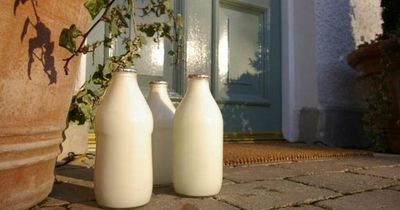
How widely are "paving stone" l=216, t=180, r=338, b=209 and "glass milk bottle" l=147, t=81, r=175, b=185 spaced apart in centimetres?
17

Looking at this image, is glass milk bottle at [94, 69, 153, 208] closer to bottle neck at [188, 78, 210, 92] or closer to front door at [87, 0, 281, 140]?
bottle neck at [188, 78, 210, 92]

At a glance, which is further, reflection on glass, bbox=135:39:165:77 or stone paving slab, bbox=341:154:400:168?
reflection on glass, bbox=135:39:165:77

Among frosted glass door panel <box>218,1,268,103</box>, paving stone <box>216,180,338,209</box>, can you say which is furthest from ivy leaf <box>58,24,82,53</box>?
frosted glass door panel <box>218,1,268,103</box>

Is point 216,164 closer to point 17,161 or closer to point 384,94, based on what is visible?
point 17,161

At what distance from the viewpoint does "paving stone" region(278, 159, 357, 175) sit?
1406 millimetres

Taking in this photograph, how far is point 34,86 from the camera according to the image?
739mm

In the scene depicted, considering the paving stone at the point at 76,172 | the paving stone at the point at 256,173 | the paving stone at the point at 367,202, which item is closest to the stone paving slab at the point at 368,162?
the paving stone at the point at 256,173

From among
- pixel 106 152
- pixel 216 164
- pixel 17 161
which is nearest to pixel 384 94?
pixel 216 164

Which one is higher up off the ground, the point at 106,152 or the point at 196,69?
the point at 196,69

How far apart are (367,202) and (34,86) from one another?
2.67 ft

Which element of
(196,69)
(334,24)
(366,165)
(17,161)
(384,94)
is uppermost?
(334,24)

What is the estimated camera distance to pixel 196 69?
219cm

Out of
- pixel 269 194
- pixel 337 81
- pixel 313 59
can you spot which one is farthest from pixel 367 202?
pixel 337 81

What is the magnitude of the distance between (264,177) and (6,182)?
0.79 m
